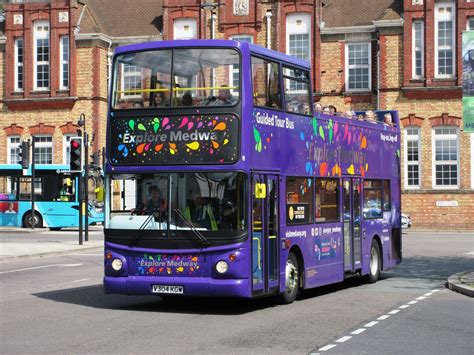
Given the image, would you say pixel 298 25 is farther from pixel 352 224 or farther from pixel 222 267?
pixel 222 267

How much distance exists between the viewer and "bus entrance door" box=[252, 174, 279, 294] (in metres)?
14.9

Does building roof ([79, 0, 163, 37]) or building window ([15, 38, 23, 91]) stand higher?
building roof ([79, 0, 163, 37])

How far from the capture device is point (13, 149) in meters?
55.4

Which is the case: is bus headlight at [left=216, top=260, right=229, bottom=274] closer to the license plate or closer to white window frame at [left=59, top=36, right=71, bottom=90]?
the license plate

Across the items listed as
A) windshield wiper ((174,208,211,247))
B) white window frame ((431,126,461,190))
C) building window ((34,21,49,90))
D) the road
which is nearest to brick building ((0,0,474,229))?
white window frame ((431,126,461,190))

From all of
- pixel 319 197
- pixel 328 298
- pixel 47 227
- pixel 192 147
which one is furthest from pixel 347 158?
pixel 47 227

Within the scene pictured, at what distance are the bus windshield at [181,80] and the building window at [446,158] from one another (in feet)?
118

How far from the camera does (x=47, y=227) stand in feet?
158

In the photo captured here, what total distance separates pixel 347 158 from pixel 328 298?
10.3ft

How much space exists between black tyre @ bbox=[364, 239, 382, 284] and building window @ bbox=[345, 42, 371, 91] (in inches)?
1219

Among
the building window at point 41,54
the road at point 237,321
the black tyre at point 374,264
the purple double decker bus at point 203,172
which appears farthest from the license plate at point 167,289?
the building window at point 41,54

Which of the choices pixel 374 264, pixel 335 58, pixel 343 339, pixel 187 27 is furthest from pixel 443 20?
pixel 343 339

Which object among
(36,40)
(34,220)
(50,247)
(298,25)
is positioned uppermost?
(298,25)

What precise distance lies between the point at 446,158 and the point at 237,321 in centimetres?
3730
